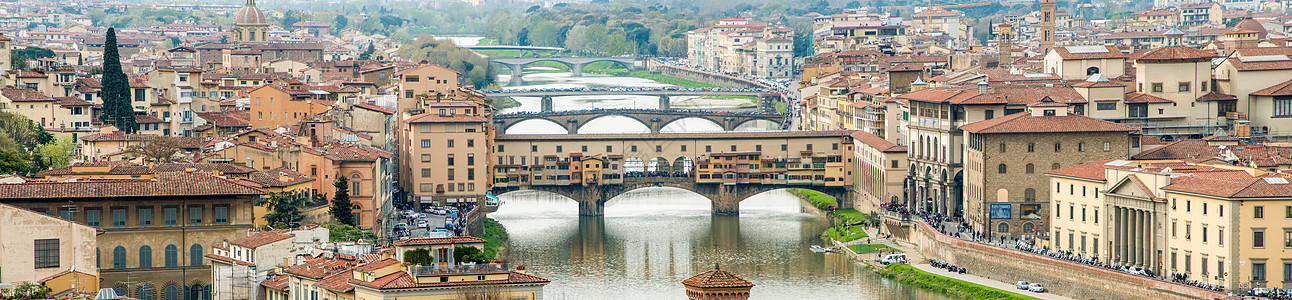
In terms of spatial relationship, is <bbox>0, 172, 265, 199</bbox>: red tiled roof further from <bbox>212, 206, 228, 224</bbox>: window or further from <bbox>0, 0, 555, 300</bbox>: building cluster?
<bbox>212, 206, 228, 224</bbox>: window

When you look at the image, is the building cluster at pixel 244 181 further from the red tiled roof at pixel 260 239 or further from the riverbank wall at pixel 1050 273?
the riverbank wall at pixel 1050 273

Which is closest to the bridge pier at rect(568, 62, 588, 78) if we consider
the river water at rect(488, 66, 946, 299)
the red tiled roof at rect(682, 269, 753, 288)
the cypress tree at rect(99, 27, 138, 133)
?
the river water at rect(488, 66, 946, 299)

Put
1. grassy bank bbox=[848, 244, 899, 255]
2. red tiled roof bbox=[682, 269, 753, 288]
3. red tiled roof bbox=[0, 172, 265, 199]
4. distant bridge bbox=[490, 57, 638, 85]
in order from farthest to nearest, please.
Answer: distant bridge bbox=[490, 57, 638, 85] → grassy bank bbox=[848, 244, 899, 255] → red tiled roof bbox=[0, 172, 265, 199] → red tiled roof bbox=[682, 269, 753, 288]

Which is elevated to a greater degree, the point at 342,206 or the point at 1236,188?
the point at 1236,188

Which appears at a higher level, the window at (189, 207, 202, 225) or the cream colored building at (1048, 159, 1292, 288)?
the window at (189, 207, 202, 225)

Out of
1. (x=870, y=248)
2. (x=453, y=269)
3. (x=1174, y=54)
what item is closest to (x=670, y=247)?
(x=870, y=248)

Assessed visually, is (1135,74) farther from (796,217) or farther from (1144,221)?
(1144,221)

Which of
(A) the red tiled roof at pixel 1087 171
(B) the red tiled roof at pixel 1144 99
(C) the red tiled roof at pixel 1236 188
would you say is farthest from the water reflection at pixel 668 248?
(B) the red tiled roof at pixel 1144 99

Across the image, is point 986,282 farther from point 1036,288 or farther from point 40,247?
point 40,247
